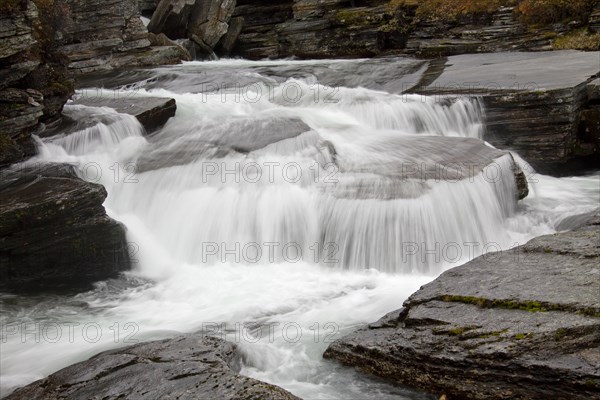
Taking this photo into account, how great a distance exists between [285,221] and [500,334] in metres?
5.33

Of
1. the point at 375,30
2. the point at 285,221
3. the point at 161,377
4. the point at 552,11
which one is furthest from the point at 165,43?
the point at 161,377

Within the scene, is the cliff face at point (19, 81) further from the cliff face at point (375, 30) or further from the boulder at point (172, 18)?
the cliff face at point (375, 30)

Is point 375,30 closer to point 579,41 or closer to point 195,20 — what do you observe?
point 579,41

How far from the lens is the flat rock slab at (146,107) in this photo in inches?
540

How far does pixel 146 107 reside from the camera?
551 inches

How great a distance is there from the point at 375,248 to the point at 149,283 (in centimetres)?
357

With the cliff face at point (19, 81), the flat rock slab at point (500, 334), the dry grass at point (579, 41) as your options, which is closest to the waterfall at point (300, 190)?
the cliff face at point (19, 81)

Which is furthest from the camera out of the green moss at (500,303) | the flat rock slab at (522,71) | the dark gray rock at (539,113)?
the flat rock slab at (522,71)

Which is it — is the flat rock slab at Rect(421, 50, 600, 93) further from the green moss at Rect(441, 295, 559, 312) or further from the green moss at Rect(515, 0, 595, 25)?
the green moss at Rect(441, 295, 559, 312)

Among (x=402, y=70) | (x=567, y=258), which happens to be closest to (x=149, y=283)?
(x=567, y=258)

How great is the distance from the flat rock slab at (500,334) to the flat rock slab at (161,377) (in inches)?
52.8

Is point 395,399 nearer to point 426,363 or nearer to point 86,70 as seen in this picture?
point 426,363

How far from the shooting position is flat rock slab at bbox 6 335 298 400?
520 cm

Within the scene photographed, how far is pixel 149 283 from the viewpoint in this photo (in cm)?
986
